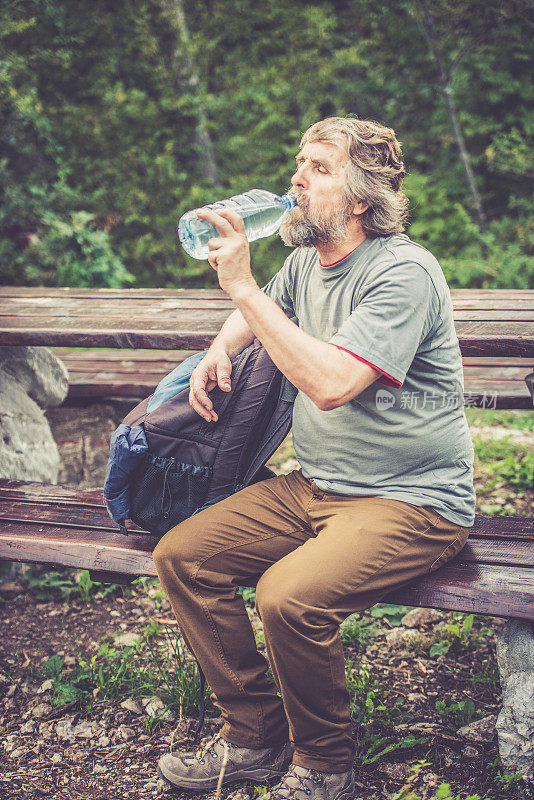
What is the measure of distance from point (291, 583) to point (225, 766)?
2.06ft

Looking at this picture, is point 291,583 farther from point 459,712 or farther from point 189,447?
point 459,712

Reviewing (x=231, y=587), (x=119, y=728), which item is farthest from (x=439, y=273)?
(x=119, y=728)

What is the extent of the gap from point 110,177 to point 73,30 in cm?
143

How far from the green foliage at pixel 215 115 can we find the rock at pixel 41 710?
4438mm

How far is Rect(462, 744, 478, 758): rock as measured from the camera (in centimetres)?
205

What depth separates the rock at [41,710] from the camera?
2.38 metres

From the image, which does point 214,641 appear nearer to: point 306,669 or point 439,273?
point 306,669

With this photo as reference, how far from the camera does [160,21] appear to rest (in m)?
6.85

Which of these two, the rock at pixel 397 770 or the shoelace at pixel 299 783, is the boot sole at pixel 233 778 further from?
the rock at pixel 397 770

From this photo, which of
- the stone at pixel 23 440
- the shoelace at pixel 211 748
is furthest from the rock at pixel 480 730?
the stone at pixel 23 440

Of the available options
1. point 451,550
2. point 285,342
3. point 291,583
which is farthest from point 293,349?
point 451,550

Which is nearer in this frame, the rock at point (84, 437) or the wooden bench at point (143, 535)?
the wooden bench at point (143, 535)

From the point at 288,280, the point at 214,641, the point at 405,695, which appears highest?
the point at 288,280

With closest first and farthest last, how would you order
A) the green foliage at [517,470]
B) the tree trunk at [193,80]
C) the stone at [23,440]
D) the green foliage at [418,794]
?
the green foliage at [418,794]
the stone at [23,440]
the green foliage at [517,470]
the tree trunk at [193,80]
